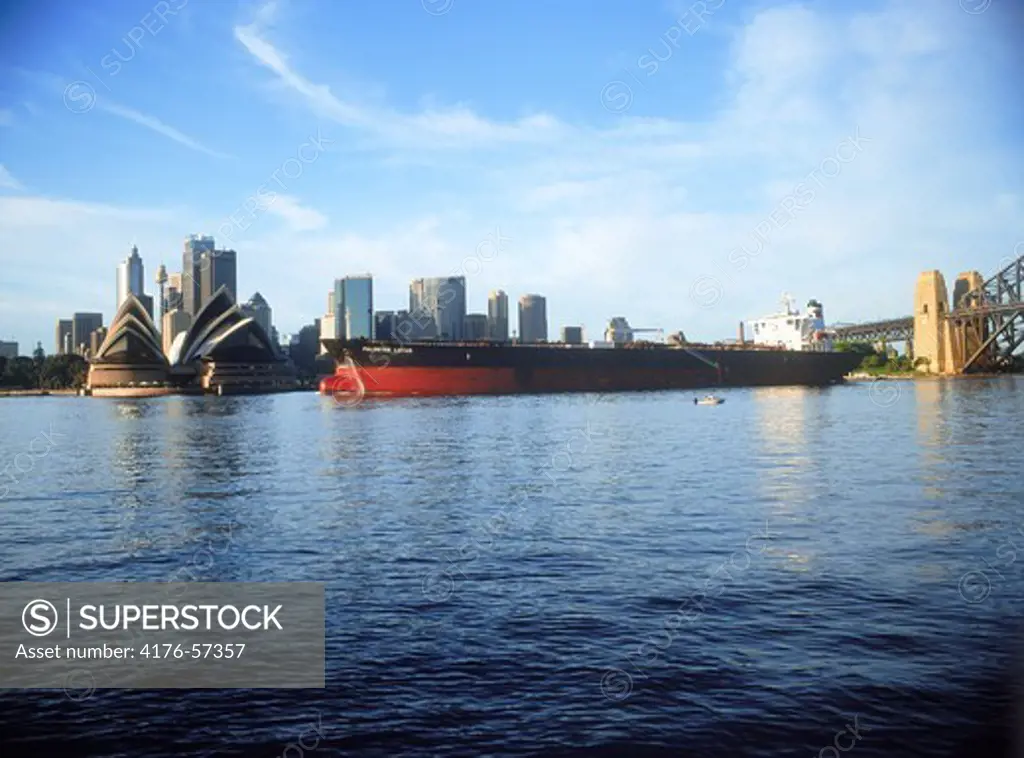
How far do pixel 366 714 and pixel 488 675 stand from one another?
1.74 m

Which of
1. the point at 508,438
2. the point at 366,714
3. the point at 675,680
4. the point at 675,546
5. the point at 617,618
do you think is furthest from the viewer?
the point at 508,438

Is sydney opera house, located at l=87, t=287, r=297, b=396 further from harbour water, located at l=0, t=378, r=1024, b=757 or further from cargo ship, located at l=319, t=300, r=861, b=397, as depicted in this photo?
harbour water, located at l=0, t=378, r=1024, b=757

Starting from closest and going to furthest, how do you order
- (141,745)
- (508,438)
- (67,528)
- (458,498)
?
(141,745) < (67,528) < (458,498) < (508,438)

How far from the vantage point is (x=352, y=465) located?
117 ft

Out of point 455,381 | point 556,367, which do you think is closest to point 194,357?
point 455,381

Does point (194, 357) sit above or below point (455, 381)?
above

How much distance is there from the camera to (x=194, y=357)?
193 metres

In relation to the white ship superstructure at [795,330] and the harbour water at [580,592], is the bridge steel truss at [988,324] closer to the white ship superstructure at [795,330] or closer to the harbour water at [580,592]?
the white ship superstructure at [795,330]

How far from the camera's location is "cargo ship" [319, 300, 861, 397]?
94.7 metres

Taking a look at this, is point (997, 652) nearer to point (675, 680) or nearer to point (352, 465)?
point (675, 680)

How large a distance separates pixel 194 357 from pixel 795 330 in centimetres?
12834

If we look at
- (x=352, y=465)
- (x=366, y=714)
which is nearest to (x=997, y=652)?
(x=366, y=714)

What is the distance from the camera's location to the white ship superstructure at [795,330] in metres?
134

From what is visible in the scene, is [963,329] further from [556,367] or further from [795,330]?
[556,367]
